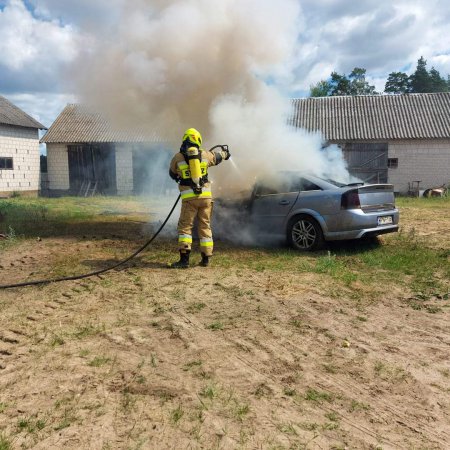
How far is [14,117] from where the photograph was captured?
2333 cm

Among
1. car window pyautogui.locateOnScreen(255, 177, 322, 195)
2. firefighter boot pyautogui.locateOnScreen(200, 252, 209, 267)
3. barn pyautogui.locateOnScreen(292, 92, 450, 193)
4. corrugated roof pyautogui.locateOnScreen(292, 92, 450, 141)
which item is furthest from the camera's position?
corrugated roof pyautogui.locateOnScreen(292, 92, 450, 141)

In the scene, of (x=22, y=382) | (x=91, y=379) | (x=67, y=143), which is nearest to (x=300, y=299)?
(x=91, y=379)

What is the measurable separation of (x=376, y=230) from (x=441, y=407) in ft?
14.3

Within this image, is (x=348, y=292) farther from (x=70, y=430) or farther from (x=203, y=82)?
(x=203, y=82)

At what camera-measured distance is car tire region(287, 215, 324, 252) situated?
23.5 ft

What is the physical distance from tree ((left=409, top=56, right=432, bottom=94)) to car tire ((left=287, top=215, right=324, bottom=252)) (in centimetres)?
5547

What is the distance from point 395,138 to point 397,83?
4399 cm

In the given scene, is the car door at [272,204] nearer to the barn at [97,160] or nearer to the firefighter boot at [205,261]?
the firefighter boot at [205,261]

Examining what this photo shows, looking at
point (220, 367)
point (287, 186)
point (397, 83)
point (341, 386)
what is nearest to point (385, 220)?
point (287, 186)

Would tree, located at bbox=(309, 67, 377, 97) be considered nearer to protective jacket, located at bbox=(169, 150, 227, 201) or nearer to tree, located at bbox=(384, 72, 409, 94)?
tree, located at bbox=(384, 72, 409, 94)

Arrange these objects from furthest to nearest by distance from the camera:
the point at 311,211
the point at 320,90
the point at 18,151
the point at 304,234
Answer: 1. the point at 320,90
2. the point at 18,151
3. the point at 304,234
4. the point at 311,211

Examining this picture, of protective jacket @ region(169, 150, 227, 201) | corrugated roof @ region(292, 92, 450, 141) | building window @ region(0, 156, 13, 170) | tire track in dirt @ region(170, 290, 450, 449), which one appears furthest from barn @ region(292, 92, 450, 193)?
tire track in dirt @ region(170, 290, 450, 449)

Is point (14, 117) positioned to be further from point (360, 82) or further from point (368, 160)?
point (360, 82)

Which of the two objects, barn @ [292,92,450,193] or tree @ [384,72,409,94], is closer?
barn @ [292,92,450,193]
